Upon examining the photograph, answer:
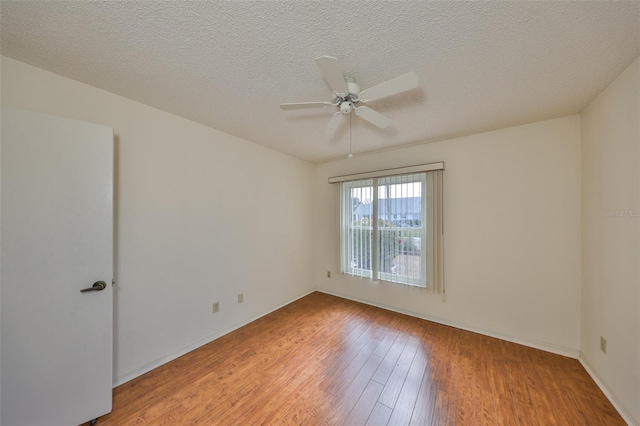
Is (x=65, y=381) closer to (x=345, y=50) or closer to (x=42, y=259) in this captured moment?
(x=42, y=259)

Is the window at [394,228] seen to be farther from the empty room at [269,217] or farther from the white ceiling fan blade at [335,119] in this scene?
the white ceiling fan blade at [335,119]

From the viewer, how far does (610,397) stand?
1.64 meters

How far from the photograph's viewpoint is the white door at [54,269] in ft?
4.20

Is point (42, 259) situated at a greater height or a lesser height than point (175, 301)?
greater

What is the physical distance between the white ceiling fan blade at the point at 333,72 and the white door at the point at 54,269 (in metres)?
1.61

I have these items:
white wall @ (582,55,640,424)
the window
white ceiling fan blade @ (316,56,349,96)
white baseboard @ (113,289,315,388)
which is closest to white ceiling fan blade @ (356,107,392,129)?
white ceiling fan blade @ (316,56,349,96)

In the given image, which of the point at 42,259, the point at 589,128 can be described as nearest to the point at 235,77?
the point at 42,259

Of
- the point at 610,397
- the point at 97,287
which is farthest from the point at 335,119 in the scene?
the point at 610,397

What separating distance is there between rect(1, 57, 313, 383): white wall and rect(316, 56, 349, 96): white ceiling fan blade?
1.78m

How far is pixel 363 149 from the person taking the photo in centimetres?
330

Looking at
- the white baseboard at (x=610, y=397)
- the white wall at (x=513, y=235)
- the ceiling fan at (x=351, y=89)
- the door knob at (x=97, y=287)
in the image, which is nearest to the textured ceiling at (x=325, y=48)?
the ceiling fan at (x=351, y=89)

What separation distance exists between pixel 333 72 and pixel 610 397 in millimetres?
3100

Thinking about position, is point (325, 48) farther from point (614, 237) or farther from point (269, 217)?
point (614, 237)

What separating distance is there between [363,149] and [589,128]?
2.25 metres
